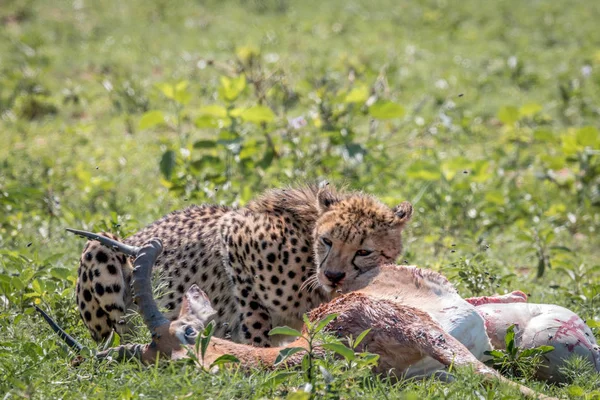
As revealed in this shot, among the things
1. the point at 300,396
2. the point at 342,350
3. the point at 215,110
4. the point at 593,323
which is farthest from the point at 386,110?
the point at 300,396

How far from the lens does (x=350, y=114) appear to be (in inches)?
290

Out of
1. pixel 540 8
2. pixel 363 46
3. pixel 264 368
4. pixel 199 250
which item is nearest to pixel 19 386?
pixel 264 368

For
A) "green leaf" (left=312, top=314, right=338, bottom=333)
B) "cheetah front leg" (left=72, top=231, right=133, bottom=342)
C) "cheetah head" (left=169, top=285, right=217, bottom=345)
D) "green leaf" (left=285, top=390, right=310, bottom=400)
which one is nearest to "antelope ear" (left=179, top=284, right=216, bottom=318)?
"cheetah head" (left=169, top=285, right=217, bottom=345)

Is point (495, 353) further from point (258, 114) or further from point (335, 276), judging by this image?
point (258, 114)

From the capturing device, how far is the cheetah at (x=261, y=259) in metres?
4.32

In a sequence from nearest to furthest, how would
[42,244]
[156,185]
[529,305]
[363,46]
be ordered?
1. [529,305]
2. [42,244]
3. [156,185]
4. [363,46]

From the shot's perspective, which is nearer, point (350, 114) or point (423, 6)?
point (350, 114)

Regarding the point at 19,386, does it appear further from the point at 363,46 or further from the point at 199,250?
the point at 363,46

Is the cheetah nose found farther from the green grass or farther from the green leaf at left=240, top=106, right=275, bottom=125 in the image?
the green leaf at left=240, top=106, right=275, bottom=125

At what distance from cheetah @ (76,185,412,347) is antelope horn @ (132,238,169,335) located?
686mm

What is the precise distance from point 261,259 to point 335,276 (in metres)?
0.56

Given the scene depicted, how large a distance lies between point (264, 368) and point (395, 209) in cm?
137

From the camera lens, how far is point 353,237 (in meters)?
4.27

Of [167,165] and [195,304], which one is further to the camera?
[167,165]
